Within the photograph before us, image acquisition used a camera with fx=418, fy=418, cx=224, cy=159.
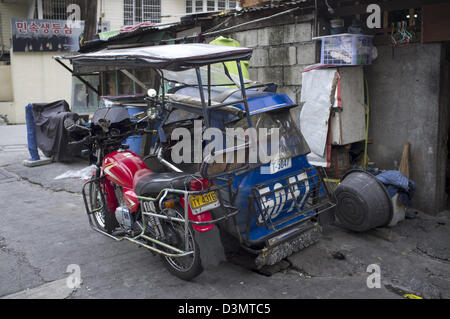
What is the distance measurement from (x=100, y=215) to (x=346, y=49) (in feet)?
13.9

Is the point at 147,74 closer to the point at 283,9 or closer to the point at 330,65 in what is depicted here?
the point at 283,9

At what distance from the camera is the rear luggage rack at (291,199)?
424 centimetres

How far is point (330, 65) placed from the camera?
630 centimetres

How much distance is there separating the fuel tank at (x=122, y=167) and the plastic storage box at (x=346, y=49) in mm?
3253

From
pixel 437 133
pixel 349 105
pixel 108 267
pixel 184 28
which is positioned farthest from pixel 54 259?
pixel 184 28

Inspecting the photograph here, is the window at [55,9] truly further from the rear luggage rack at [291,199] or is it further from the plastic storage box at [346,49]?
the rear luggage rack at [291,199]

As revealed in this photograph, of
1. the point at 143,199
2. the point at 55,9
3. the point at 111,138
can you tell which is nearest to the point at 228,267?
the point at 143,199

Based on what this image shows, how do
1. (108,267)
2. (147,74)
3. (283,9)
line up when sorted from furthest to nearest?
(147,74) < (283,9) < (108,267)

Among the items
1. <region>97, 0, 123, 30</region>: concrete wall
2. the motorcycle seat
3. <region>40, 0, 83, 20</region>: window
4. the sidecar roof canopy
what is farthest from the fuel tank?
<region>40, 0, 83, 20</region>: window

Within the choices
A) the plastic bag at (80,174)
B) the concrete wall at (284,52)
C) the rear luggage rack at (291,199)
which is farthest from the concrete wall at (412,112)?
the plastic bag at (80,174)

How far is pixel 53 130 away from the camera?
33.8ft

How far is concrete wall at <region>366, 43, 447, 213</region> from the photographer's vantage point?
19.5ft

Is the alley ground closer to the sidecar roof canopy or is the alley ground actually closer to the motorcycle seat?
the motorcycle seat
